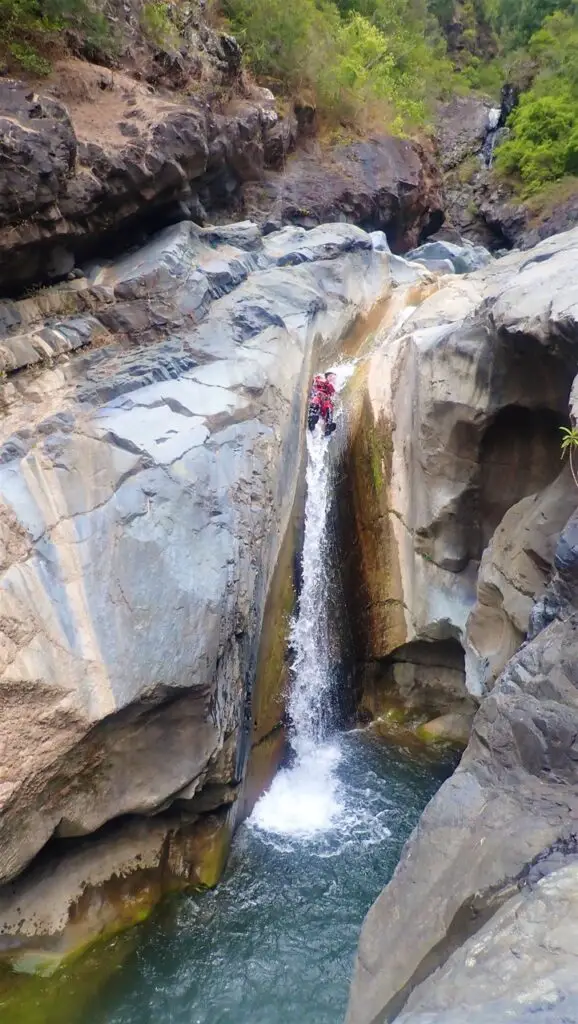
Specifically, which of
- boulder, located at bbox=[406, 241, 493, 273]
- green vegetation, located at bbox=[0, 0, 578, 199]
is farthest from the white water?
boulder, located at bbox=[406, 241, 493, 273]

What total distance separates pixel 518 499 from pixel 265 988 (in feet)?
19.2

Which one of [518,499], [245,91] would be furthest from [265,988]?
[245,91]

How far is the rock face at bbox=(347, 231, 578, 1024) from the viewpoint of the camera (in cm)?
331

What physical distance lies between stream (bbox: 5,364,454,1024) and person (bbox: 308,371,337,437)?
1465mm

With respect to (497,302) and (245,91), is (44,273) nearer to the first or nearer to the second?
(497,302)

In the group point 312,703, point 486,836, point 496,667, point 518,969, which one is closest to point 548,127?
point 496,667

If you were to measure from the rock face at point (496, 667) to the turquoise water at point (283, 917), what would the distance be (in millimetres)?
1880

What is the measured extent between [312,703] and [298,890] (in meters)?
2.43

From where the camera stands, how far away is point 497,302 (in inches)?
302

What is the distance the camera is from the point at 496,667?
763cm

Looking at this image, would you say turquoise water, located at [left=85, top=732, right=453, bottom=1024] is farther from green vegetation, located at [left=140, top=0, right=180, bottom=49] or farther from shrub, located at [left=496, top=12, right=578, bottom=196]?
shrub, located at [left=496, top=12, right=578, bottom=196]

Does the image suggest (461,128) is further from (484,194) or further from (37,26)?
(37,26)

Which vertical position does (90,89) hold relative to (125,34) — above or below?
below

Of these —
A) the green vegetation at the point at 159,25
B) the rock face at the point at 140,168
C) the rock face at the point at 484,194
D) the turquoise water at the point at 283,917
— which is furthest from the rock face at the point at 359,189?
the turquoise water at the point at 283,917
